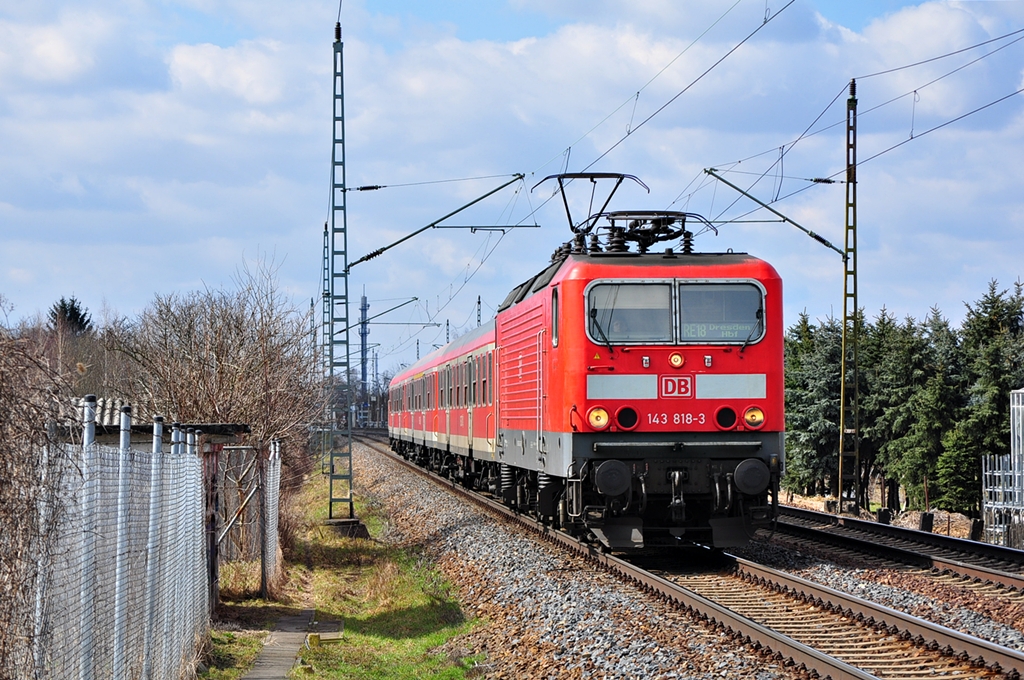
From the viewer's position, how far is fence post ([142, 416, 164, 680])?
6566mm

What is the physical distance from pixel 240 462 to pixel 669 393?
6.07 meters

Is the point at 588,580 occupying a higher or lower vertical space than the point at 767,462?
lower

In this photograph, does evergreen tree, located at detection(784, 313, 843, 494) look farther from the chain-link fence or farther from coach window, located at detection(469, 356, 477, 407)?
the chain-link fence

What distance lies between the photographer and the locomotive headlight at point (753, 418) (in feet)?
40.2

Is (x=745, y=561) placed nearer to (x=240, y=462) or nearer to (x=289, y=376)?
(x=240, y=462)

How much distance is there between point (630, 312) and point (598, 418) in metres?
1.20

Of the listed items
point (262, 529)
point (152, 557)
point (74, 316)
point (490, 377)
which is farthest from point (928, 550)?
point (74, 316)

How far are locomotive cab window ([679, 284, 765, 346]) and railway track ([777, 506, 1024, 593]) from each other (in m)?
2.94

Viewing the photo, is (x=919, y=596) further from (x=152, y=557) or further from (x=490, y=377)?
(x=490, y=377)

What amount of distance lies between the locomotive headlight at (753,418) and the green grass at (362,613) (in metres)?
3.54

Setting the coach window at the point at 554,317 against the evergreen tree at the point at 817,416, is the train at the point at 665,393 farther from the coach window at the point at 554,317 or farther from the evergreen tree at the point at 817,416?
the evergreen tree at the point at 817,416

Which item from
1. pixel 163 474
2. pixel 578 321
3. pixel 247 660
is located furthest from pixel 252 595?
pixel 163 474

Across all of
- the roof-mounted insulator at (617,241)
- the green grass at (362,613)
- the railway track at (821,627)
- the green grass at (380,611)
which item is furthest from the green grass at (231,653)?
the roof-mounted insulator at (617,241)

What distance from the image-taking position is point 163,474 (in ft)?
24.0
